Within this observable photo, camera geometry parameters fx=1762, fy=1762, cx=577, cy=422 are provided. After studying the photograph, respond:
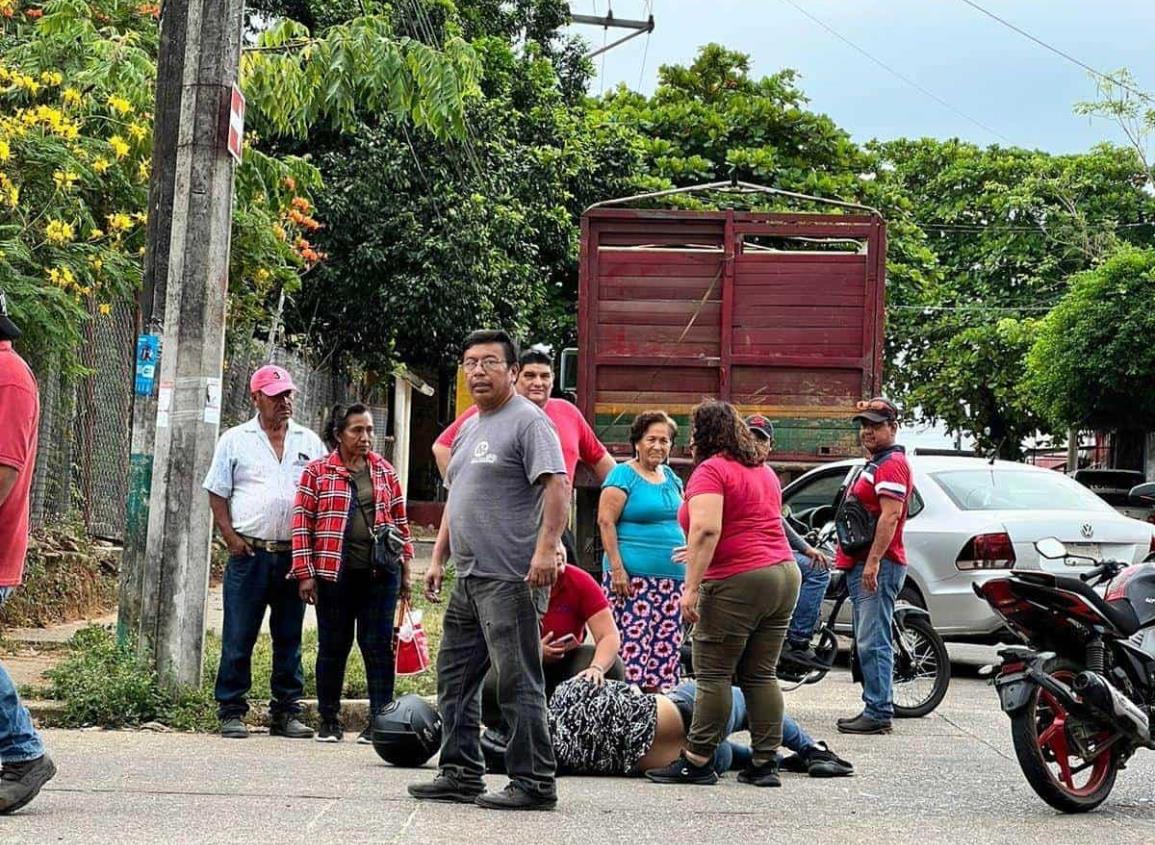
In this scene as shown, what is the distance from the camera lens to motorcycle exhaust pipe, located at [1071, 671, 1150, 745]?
726cm

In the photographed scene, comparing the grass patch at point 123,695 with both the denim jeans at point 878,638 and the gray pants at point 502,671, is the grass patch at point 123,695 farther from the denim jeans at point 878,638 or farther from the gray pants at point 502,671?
the denim jeans at point 878,638

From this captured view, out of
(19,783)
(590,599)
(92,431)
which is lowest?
(19,783)

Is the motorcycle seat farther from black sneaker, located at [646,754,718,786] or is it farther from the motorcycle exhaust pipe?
black sneaker, located at [646,754,718,786]

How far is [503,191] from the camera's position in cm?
2320

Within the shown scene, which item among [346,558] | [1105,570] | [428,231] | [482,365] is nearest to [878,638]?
[1105,570]

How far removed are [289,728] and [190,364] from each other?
1.99 metres

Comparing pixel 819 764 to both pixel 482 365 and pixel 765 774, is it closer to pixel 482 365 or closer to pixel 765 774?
pixel 765 774

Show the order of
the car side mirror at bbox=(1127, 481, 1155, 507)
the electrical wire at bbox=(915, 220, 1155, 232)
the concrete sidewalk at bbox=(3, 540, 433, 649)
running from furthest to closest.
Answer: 1. the electrical wire at bbox=(915, 220, 1155, 232)
2. the concrete sidewalk at bbox=(3, 540, 433, 649)
3. the car side mirror at bbox=(1127, 481, 1155, 507)

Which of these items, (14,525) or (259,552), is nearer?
(14,525)

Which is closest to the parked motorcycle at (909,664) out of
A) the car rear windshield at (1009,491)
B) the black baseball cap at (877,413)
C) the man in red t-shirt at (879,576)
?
the man in red t-shirt at (879,576)

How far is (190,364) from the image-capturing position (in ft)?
30.8

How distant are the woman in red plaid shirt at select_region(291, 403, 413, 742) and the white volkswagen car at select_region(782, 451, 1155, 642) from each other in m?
3.97

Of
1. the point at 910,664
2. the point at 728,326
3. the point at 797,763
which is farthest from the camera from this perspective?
the point at 728,326

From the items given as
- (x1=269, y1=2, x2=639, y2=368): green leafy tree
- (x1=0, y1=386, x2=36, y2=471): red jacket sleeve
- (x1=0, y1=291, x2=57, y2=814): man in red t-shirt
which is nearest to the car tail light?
(x1=0, y1=291, x2=57, y2=814): man in red t-shirt
